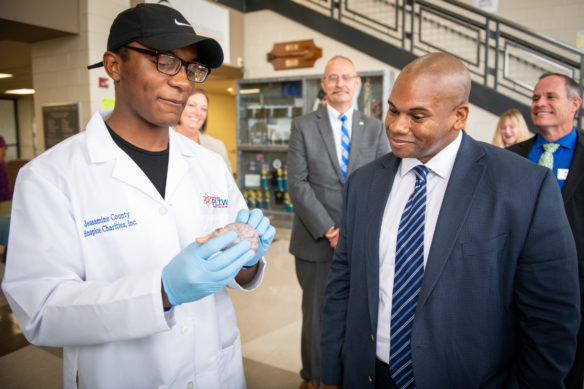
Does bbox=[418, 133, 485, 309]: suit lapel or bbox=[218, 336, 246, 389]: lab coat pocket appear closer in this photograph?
bbox=[418, 133, 485, 309]: suit lapel

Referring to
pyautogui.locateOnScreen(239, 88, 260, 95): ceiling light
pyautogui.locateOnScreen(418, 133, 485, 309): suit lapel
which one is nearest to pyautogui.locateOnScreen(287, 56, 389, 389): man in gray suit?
pyautogui.locateOnScreen(418, 133, 485, 309): suit lapel

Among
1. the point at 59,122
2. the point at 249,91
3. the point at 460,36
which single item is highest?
the point at 460,36

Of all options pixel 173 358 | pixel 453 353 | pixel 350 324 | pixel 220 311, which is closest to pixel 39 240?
pixel 173 358

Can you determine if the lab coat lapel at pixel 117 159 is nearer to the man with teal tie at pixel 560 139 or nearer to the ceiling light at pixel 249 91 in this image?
the man with teal tie at pixel 560 139

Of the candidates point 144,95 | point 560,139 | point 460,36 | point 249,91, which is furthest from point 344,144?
point 460,36

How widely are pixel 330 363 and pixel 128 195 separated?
0.94m

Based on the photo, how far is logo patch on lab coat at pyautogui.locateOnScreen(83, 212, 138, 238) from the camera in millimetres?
1099

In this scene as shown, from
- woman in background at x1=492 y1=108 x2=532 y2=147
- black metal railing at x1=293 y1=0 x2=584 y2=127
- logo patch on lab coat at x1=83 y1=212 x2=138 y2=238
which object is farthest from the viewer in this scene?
black metal railing at x1=293 y1=0 x2=584 y2=127

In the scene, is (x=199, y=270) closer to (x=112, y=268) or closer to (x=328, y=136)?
(x=112, y=268)

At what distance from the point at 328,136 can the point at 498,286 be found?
57.2 inches

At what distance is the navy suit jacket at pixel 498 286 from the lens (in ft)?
3.68

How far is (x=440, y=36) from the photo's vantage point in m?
7.00

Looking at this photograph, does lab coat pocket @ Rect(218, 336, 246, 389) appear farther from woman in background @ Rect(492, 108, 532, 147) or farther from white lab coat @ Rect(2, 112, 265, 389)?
woman in background @ Rect(492, 108, 532, 147)

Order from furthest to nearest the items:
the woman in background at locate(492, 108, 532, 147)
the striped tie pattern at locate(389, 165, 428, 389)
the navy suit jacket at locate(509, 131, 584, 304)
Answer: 1. the woman in background at locate(492, 108, 532, 147)
2. the navy suit jacket at locate(509, 131, 584, 304)
3. the striped tie pattern at locate(389, 165, 428, 389)
